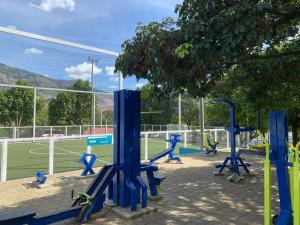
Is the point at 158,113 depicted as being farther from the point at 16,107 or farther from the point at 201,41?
the point at 201,41

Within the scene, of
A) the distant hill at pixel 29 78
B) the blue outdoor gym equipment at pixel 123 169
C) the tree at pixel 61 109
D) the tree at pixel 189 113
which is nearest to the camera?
the blue outdoor gym equipment at pixel 123 169

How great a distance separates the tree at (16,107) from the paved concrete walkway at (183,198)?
96.9 feet

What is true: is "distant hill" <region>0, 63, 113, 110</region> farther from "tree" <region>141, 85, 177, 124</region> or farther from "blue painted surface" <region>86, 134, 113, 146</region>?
"tree" <region>141, 85, 177, 124</region>

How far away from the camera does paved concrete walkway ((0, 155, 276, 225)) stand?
4562mm

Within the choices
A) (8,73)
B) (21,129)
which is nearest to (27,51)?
(8,73)

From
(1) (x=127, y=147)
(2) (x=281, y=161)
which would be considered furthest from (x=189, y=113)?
(2) (x=281, y=161)

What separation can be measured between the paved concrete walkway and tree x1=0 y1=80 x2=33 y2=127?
29.5 metres

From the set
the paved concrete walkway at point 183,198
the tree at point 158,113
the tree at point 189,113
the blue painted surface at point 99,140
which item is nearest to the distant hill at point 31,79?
the blue painted surface at point 99,140

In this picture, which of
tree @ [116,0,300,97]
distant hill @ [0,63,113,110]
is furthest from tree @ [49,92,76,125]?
tree @ [116,0,300,97]

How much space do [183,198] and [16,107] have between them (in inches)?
1317

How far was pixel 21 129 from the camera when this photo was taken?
20078mm

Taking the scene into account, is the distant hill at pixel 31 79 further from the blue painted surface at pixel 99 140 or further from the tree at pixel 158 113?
the tree at pixel 158 113

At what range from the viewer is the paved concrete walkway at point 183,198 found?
4.56 meters

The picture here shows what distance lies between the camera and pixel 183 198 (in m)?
5.70
